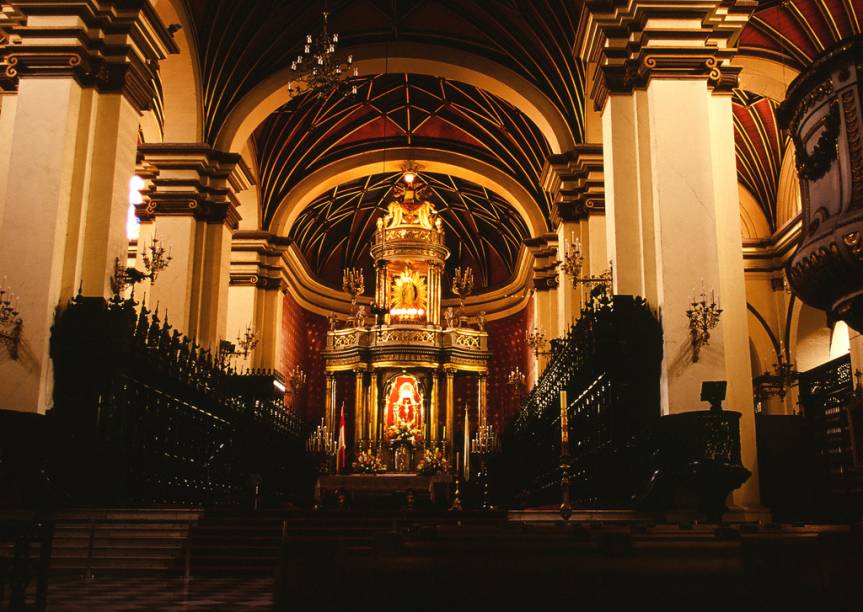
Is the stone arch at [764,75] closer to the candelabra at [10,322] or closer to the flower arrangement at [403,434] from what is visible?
the candelabra at [10,322]

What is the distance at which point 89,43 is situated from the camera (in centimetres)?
1060

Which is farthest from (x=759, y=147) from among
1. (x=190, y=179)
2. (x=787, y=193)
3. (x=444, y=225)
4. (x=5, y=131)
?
(x=5, y=131)

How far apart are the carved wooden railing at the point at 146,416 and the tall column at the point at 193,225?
1.44m

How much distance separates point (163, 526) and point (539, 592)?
269 inches

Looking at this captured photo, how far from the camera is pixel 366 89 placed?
21.0m

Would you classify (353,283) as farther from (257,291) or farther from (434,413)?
(257,291)

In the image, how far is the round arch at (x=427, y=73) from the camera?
56.0 feet

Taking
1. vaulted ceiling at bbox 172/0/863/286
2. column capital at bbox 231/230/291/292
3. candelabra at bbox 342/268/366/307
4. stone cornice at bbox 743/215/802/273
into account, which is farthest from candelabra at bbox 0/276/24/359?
candelabra at bbox 342/268/366/307

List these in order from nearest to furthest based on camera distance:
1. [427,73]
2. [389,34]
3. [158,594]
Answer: [158,594]
[389,34]
[427,73]

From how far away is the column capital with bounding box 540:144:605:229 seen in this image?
15672 mm

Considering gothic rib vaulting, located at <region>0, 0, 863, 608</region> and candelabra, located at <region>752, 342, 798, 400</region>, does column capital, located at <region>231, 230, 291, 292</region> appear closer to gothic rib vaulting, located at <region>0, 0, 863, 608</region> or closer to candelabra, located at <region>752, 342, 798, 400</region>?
gothic rib vaulting, located at <region>0, 0, 863, 608</region>

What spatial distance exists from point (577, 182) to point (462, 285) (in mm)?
10384

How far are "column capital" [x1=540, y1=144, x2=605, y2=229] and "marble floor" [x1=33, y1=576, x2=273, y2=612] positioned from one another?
1023cm

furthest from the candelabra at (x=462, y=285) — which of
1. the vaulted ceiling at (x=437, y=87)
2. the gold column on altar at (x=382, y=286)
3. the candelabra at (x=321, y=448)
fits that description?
the candelabra at (x=321, y=448)
